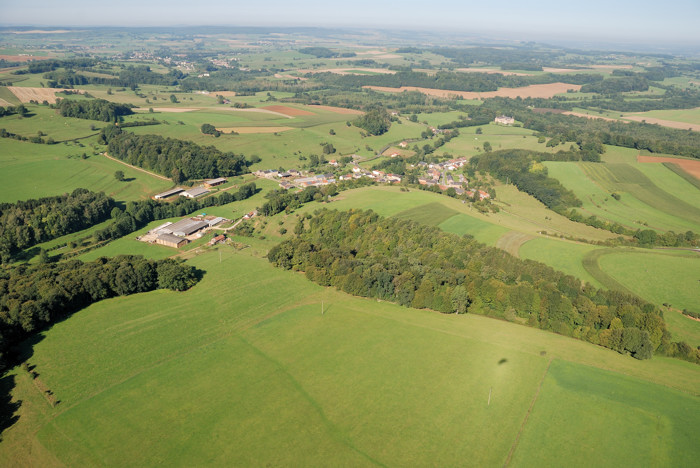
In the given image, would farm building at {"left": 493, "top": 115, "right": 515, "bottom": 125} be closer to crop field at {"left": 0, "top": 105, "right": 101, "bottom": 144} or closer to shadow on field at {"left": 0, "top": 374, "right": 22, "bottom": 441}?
crop field at {"left": 0, "top": 105, "right": 101, "bottom": 144}

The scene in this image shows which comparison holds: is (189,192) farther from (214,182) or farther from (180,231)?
(180,231)

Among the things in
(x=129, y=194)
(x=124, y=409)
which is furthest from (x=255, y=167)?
(x=124, y=409)

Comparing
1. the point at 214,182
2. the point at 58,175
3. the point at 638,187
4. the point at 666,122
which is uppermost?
the point at 666,122

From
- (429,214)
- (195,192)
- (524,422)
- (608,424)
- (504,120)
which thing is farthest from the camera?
(504,120)

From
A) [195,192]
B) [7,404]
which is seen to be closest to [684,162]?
[195,192]

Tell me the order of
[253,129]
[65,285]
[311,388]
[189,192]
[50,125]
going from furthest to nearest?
[253,129] → [50,125] → [189,192] → [65,285] → [311,388]

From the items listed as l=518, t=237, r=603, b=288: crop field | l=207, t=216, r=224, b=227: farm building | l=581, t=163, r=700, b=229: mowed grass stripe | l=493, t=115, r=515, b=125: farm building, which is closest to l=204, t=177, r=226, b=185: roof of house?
l=207, t=216, r=224, b=227: farm building

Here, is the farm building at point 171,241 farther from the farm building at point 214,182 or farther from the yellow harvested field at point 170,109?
the yellow harvested field at point 170,109

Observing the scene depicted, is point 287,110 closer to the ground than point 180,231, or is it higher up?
higher up
